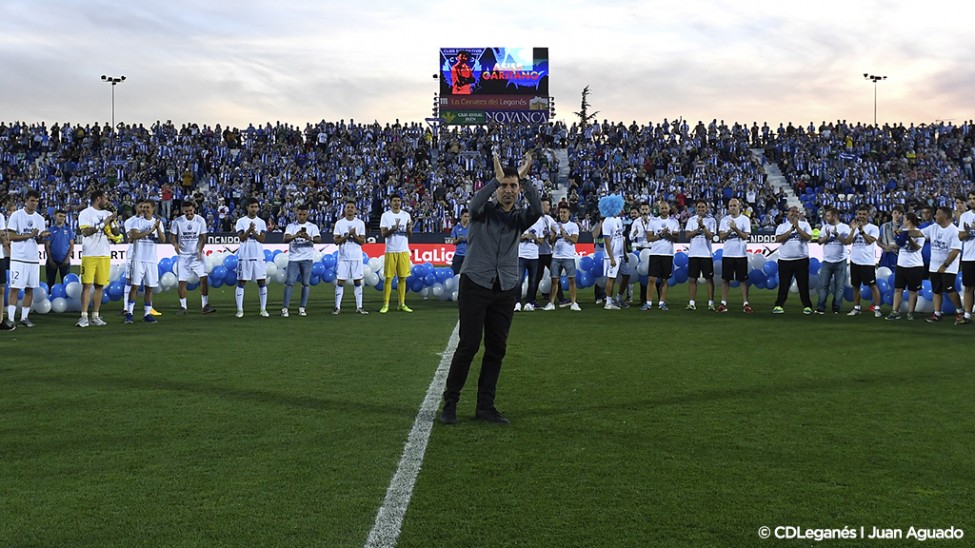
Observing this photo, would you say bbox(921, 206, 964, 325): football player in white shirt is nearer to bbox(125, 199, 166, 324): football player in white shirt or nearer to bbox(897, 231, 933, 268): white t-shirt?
bbox(897, 231, 933, 268): white t-shirt

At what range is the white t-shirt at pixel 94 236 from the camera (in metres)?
13.6

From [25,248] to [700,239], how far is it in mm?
10957

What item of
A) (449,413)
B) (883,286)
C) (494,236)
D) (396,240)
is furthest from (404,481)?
(883,286)

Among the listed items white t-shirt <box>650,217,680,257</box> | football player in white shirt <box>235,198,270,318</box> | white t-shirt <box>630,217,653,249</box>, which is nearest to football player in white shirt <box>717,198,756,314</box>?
white t-shirt <box>650,217,680,257</box>

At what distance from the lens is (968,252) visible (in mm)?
13750

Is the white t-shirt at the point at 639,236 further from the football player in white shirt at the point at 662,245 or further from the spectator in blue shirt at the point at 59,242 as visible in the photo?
the spectator in blue shirt at the point at 59,242

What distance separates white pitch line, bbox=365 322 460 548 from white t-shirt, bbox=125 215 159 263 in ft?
27.7

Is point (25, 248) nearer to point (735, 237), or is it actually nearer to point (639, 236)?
point (639, 236)

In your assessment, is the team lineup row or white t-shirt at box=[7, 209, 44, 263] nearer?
white t-shirt at box=[7, 209, 44, 263]

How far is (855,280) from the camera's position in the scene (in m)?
15.7

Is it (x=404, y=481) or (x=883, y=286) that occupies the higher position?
(x=883, y=286)

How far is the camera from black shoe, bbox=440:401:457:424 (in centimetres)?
649

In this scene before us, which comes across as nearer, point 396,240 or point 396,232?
point 396,232

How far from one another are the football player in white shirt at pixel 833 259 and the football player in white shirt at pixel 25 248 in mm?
12576
